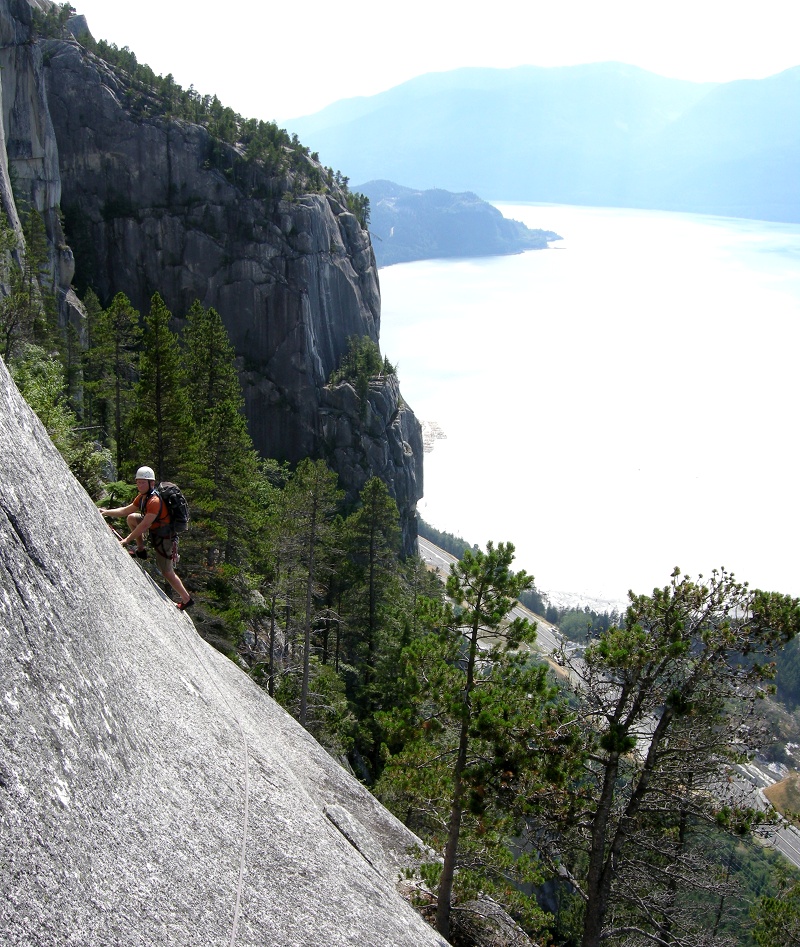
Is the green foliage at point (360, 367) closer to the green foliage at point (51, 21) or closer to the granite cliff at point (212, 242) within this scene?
the granite cliff at point (212, 242)

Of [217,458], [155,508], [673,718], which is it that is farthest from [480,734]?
[217,458]

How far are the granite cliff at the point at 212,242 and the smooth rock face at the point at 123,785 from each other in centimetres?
5891

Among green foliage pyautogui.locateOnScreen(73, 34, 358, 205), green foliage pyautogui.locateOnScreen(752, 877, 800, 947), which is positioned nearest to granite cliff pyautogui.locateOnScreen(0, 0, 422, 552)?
green foliage pyautogui.locateOnScreen(73, 34, 358, 205)

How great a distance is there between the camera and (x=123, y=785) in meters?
6.77

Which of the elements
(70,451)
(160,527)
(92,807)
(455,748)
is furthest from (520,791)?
(70,451)

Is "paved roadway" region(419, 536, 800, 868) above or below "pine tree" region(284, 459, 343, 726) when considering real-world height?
below

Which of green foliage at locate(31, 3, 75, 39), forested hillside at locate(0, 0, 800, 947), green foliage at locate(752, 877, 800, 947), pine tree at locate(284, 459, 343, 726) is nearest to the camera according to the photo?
forested hillside at locate(0, 0, 800, 947)

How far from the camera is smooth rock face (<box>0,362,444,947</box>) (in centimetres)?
553

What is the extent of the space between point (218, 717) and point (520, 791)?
5.69 meters

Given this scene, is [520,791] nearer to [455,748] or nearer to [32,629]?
[455,748]

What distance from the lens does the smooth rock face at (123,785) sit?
553 cm

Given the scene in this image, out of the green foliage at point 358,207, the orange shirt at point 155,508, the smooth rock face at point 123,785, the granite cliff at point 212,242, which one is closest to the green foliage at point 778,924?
the smooth rock face at point 123,785

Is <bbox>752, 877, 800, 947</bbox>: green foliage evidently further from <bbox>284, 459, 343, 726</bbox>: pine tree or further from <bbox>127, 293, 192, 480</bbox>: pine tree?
<bbox>127, 293, 192, 480</bbox>: pine tree

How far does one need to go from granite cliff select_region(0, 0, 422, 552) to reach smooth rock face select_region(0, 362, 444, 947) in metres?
58.9
